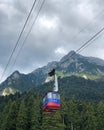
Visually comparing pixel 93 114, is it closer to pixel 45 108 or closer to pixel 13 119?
pixel 13 119

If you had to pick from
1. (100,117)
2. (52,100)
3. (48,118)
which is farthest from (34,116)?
(52,100)

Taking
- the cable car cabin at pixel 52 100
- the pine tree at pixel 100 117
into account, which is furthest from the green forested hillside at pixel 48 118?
the cable car cabin at pixel 52 100

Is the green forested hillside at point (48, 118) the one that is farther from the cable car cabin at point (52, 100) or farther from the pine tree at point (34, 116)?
the cable car cabin at point (52, 100)

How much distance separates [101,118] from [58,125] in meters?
24.9

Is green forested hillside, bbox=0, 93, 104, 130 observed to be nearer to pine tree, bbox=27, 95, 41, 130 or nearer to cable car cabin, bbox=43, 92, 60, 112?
pine tree, bbox=27, 95, 41, 130

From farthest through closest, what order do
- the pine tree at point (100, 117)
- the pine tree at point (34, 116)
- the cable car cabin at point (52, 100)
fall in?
1. the pine tree at point (100, 117)
2. the pine tree at point (34, 116)
3. the cable car cabin at point (52, 100)

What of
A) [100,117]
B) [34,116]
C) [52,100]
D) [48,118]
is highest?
[100,117]

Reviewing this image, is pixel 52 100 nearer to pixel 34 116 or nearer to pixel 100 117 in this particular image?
pixel 34 116

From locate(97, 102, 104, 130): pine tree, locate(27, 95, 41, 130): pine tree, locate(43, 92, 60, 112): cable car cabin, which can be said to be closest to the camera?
locate(43, 92, 60, 112): cable car cabin

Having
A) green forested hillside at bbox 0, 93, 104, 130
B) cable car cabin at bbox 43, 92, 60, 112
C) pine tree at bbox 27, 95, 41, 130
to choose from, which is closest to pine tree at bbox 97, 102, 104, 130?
green forested hillside at bbox 0, 93, 104, 130

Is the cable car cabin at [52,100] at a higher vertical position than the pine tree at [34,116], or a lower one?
lower

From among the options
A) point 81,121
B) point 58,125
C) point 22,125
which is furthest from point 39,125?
point 81,121

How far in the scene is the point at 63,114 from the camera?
121438mm

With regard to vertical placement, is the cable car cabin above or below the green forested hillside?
below
